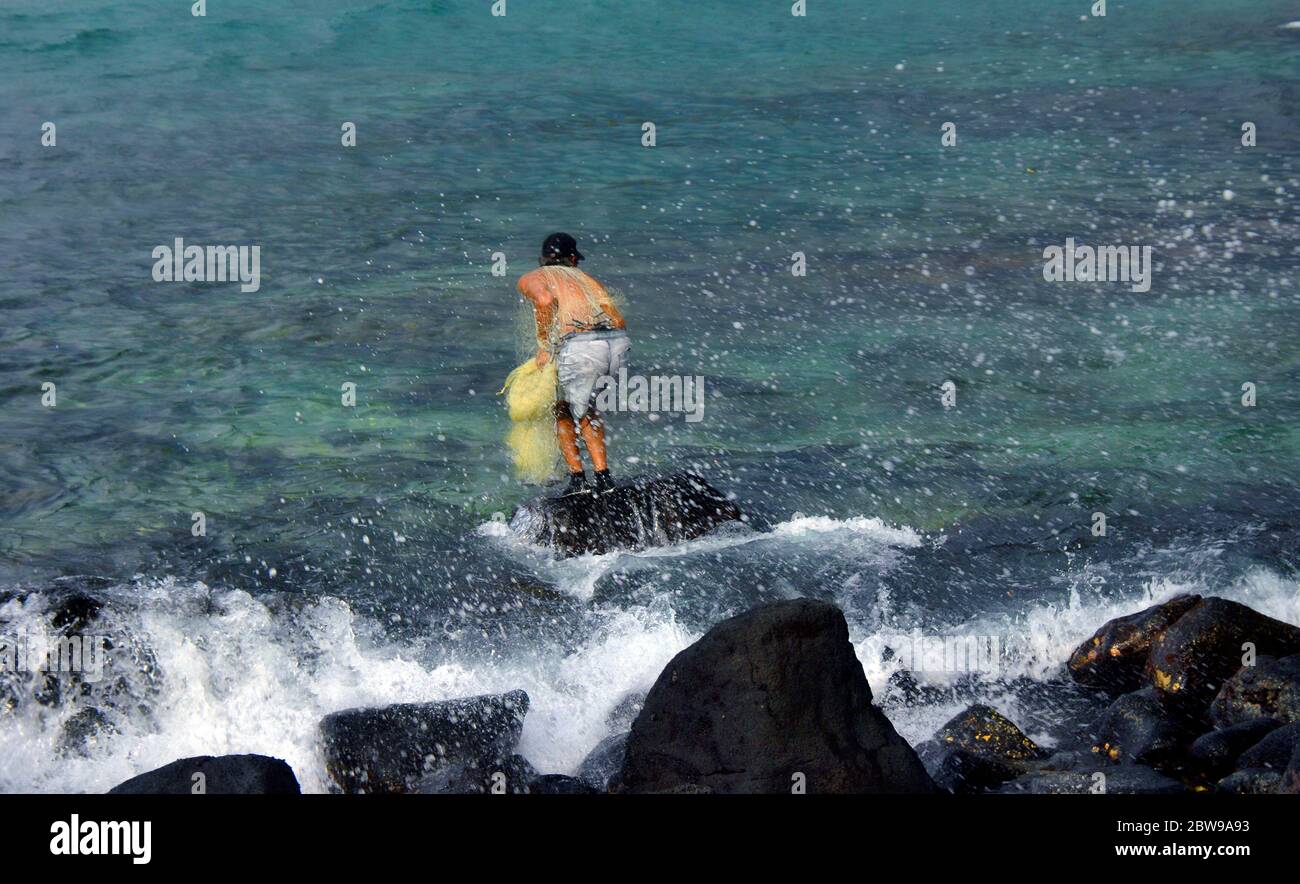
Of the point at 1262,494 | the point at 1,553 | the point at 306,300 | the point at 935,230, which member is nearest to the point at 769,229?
the point at 935,230

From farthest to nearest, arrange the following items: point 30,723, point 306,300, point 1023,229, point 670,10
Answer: point 670,10 < point 1023,229 < point 306,300 < point 30,723

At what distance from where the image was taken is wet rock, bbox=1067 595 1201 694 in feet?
26.9

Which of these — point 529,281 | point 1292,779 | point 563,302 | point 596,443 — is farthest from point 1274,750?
point 529,281

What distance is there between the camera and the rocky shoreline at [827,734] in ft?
20.4

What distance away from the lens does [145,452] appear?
38.7ft

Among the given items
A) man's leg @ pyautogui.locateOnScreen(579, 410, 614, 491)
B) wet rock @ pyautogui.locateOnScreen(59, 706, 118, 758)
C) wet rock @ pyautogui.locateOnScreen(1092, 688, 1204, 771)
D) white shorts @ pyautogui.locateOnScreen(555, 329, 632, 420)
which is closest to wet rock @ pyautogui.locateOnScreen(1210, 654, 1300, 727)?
wet rock @ pyautogui.locateOnScreen(1092, 688, 1204, 771)

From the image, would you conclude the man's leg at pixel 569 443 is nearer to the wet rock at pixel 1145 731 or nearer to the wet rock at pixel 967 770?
the wet rock at pixel 967 770

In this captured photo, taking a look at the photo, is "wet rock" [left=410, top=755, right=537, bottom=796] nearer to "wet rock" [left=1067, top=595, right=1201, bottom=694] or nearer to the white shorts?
"wet rock" [left=1067, top=595, right=1201, bottom=694]

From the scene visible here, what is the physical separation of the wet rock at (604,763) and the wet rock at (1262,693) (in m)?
2.90

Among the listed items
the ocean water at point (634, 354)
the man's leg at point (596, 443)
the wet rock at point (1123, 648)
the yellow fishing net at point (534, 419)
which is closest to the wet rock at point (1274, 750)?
the ocean water at point (634, 354)

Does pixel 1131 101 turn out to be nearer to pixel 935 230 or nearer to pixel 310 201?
pixel 935 230

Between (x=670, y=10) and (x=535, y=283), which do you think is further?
(x=670, y=10)

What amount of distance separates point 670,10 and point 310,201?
14.2 metres

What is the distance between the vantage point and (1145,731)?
23.8ft
